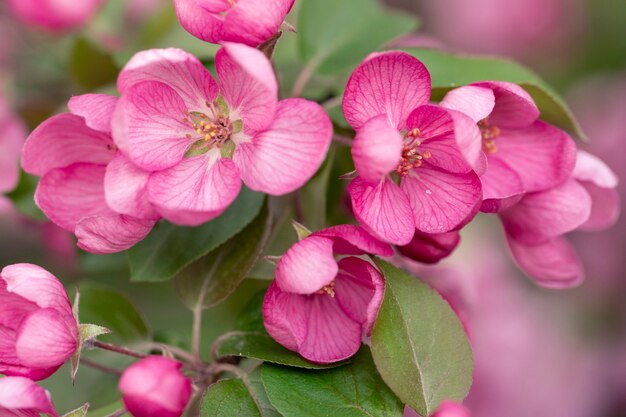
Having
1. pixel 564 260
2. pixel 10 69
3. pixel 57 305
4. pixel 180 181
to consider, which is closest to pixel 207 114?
pixel 180 181

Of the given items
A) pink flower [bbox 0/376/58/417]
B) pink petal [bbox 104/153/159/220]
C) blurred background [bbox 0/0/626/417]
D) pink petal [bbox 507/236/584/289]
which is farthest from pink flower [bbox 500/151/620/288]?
pink flower [bbox 0/376/58/417]

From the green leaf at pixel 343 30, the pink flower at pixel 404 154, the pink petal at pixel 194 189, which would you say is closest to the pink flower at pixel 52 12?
the green leaf at pixel 343 30

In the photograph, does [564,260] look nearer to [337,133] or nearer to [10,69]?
[337,133]

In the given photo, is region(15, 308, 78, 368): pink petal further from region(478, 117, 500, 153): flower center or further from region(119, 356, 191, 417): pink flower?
region(478, 117, 500, 153): flower center

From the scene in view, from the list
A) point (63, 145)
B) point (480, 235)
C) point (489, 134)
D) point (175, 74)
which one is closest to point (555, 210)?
point (489, 134)

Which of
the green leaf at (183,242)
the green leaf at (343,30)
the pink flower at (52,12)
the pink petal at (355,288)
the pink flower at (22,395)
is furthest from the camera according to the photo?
the pink flower at (52,12)

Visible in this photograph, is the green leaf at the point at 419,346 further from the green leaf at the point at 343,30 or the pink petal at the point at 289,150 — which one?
the green leaf at the point at 343,30

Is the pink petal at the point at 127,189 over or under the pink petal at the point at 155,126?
under
